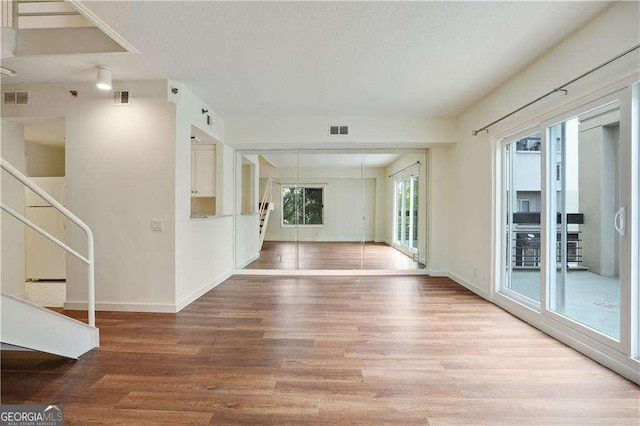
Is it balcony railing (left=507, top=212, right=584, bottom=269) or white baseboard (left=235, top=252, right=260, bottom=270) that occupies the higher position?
balcony railing (left=507, top=212, right=584, bottom=269)

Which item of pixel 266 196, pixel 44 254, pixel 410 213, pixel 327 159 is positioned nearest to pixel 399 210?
pixel 410 213

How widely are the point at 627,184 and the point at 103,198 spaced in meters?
4.97

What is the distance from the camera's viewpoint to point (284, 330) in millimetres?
2943

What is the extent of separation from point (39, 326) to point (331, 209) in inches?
205

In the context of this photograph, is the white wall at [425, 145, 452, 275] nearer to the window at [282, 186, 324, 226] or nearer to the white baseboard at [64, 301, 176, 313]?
the window at [282, 186, 324, 226]

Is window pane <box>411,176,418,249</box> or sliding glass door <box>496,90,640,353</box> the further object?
window pane <box>411,176,418,249</box>

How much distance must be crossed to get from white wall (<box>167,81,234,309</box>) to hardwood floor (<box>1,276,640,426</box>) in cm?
58

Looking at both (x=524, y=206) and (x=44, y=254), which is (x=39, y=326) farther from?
(x=524, y=206)

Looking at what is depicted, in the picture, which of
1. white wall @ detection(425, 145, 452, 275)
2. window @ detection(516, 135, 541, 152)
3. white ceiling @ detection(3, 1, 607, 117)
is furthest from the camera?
white wall @ detection(425, 145, 452, 275)

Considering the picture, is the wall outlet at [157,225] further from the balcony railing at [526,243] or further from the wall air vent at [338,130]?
the balcony railing at [526,243]

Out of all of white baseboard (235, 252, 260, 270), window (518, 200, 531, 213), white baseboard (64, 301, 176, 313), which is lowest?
white baseboard (64, 301, 176, 313)

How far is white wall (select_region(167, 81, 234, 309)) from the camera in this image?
139 inches

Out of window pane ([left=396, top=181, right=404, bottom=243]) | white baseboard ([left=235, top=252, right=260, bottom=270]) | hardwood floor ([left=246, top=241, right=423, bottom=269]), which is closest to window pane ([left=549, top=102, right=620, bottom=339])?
hardwood floor ([left=246, top=241, right=423, bottom=269])

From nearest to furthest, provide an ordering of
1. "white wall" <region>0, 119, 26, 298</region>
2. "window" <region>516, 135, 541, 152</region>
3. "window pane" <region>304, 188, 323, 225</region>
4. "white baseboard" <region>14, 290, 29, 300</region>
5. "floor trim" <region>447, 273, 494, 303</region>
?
"window" <region>516, 135, 541, 152</region> → "white wall" <region>0, 119, 26, 298</region> → "white baseboard" <region>14, 290, 29, 300</region> → "floor trim" <region>447, 273, 494, 303</region> → "window pane" <region>304, 188, 323, 225</region>
